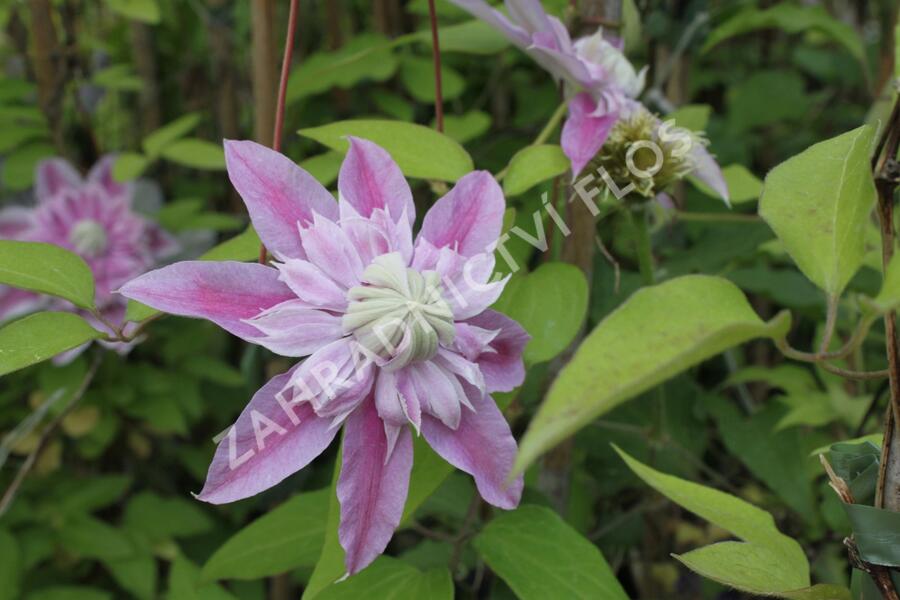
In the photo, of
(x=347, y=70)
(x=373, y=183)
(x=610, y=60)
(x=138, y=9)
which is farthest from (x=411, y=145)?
(x=138, y=9)

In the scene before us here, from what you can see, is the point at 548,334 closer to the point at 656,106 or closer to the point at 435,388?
the point at 435,388

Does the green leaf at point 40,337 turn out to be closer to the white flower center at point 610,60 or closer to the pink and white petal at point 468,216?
the pink and white petal at point 468,216

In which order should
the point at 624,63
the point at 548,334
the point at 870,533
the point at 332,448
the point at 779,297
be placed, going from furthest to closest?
the point at 332,448 < the point at 779,297 < the point at 624,63 < the point at 548,334 < the point at 870,533

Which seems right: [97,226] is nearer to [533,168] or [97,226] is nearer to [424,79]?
[424,79]

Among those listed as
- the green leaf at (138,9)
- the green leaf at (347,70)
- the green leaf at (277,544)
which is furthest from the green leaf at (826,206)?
the green leaf at (138,9)

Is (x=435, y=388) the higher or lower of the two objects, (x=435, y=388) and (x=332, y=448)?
the higher

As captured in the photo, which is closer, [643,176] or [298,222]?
[298,222]

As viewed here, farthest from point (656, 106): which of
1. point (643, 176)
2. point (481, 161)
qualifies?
point (643, 176)
